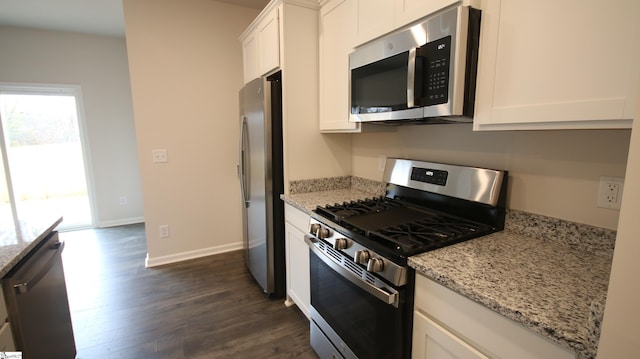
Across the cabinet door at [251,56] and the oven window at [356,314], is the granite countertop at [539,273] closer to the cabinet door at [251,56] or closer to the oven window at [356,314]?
the oven window at [356,314]

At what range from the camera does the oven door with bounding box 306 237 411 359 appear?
45.8 inches

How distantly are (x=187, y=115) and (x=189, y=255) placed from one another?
1.50 m

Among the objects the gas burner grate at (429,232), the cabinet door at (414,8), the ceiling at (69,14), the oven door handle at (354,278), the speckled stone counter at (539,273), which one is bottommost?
the oven door handle at (354,278)

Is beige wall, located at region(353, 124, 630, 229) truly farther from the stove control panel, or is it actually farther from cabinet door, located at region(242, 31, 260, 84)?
cabinet door, located at region(242, 31, 260, 84)

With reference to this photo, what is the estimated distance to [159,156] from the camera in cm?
300

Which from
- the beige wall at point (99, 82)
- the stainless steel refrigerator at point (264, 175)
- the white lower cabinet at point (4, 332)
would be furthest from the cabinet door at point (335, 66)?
the beige wall at point (99, 82)

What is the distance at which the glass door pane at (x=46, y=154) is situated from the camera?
13.2 ft

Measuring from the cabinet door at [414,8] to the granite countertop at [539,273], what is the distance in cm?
95

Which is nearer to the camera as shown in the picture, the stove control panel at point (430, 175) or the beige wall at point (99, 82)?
the stove control panel at point (430, 175)

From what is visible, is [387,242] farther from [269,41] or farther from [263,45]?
[263,45]

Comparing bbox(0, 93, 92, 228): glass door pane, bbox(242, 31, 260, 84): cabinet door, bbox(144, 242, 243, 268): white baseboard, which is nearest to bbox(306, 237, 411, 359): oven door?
bbox(242, 31, 260, 84): cabinet door

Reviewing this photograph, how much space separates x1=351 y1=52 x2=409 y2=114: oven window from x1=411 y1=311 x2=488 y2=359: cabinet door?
0.93 m

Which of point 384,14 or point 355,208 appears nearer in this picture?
point 384,14

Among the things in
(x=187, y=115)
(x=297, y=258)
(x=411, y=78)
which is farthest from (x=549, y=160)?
(x=187, y=115)
